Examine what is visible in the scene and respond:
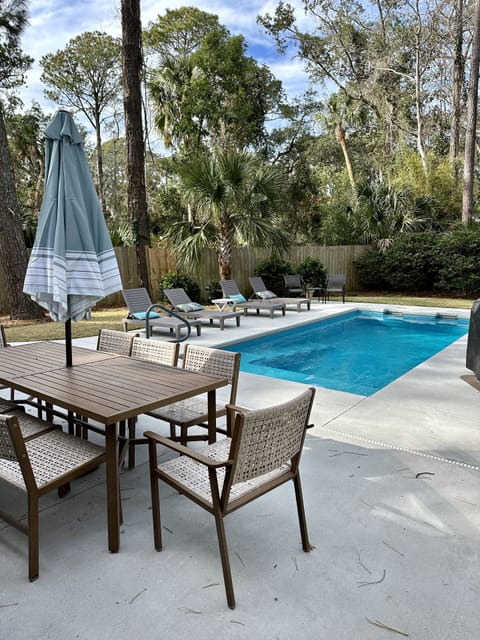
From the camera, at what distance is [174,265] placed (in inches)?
485

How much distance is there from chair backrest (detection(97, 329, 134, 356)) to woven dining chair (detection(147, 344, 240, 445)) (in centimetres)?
57

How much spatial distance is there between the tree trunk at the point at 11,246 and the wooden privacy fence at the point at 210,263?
2.84 ft

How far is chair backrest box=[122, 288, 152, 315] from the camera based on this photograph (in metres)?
7.94

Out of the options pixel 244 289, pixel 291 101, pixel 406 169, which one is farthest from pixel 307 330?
pixel 291 101

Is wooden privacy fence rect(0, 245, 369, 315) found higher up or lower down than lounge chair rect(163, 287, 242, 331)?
higher up

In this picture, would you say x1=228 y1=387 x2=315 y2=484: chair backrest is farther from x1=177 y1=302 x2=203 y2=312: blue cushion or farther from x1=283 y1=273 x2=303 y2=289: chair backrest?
x1=283 y1=273 x2=303 y2=289: chair backrest

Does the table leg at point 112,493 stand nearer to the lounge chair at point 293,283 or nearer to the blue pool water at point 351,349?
the blue pool water at point 351,349

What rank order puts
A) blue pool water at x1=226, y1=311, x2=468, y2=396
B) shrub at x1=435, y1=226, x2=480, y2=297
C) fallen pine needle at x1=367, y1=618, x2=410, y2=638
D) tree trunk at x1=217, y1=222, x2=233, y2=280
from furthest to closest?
shrub at x1=435, y1=226, x2=480, y2=297 < tree trunk at x1=217, y1=222, x2=233, y2=280 < blue pool water at x1=226, y1=311, x2=468, y2=396 < fallen pine needle at x1=367, y1=618, x2=410, y2=638

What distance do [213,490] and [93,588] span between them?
65 centimetres

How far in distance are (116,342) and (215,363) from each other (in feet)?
3.38

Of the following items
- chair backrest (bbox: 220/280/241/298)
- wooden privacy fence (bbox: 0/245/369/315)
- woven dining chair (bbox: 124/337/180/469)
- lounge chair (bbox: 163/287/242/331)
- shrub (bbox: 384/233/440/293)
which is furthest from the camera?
shrub (bbox: 384/233/440/293)

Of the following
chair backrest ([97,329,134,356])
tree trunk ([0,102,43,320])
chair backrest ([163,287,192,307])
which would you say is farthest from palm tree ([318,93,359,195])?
chair backrest ([97,329,134,356])

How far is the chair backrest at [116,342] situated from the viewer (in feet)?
11.6

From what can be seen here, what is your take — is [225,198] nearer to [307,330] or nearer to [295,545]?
[307,330]
